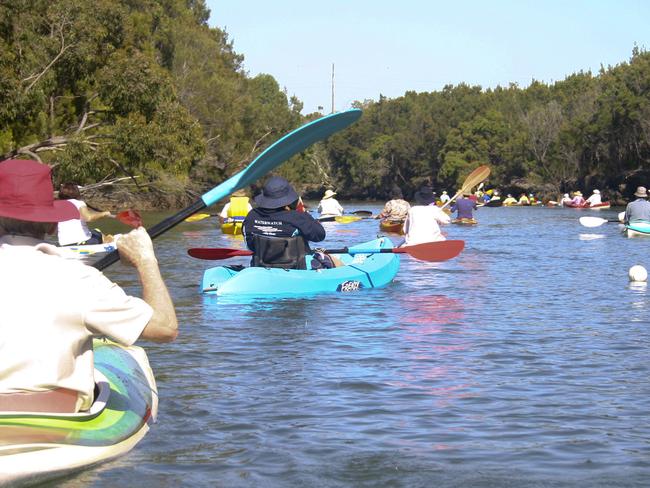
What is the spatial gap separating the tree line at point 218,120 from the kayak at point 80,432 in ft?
83.5

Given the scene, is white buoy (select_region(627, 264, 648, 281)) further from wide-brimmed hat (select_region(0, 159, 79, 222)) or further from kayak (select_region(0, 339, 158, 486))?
wide-brimmed hat (select_region(0, 159, 79, 222))

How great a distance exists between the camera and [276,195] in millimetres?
12344

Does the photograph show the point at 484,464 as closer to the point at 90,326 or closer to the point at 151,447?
the point at 151,447

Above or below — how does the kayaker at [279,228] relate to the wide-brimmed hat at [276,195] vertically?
below

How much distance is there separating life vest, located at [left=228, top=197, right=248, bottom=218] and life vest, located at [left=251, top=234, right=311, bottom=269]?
1491 cm

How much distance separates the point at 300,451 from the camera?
585 centimetres

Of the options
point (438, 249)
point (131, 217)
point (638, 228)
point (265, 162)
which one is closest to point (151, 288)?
point (131, 217)

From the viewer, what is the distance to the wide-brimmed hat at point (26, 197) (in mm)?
4398

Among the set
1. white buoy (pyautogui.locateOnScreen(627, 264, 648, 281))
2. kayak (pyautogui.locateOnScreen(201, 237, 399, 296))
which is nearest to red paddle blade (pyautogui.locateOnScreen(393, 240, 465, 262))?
kayak (pyautogui.locateOnScreen(201, 237, 399, 296))

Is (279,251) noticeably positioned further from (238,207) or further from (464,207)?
(464,207)

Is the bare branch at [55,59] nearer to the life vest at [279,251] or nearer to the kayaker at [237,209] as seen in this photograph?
the kayaker at [237,209]

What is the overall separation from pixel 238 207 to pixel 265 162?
20911 millimetres

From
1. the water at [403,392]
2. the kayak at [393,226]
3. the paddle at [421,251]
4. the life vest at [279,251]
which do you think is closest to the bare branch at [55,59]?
the kayak at [393,226]

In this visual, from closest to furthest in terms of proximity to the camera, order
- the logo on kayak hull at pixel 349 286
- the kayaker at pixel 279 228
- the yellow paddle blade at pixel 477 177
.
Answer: the kayaker at pixel 279 228, the logo on kayak hull at pixel 349 286, the yellow paddle blade at pixel 477 177
